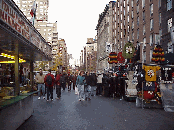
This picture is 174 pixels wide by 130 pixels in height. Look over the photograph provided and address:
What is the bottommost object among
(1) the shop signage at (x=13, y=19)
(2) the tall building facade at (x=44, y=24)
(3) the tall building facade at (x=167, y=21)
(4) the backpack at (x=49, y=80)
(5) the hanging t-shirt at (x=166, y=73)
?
(4) the backpack at (x=49, y=80)

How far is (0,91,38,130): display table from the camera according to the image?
6.31m

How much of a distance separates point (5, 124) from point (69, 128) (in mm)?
1920

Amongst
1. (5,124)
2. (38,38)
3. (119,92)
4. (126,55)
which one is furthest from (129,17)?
(5,124)

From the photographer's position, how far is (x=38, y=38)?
394 inches

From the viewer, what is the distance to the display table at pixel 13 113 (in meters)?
6.31

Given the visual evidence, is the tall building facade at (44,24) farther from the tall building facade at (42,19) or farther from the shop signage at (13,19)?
the shop signage at (13,19)

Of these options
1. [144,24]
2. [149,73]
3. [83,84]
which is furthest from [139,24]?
[149,73]

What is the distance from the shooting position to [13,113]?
7.21m

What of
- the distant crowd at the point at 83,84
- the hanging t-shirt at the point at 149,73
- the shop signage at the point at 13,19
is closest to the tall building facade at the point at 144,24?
the distant crowd at the point at 83,84

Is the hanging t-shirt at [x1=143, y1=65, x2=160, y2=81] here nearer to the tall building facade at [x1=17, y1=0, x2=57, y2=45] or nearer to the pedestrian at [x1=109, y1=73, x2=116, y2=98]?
the pedestrian at [x1=109, y1=73, x2=116, y2=98]

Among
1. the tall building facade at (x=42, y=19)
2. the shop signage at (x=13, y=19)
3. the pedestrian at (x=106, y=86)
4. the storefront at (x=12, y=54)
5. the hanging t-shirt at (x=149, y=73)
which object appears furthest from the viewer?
the tall building facade at (x=42, y=19)

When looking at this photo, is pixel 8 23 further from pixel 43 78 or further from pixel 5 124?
pixel 43 78

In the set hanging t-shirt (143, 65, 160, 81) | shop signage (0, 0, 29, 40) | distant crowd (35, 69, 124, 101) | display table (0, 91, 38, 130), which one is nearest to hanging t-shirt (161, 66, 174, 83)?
hanging t-shirt (143, 65, 160, 81)

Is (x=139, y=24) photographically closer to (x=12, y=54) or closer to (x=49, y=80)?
(x=49, y=80)
